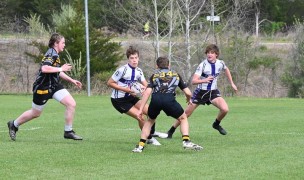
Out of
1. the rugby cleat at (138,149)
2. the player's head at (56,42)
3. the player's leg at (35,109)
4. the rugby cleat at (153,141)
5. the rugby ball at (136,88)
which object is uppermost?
the player's head at (56,42)

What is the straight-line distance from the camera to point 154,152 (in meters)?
11.9

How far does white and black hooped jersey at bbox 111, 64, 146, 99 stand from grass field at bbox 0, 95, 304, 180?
3.09 ft

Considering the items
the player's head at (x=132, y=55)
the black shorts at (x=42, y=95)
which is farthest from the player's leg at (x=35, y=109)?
the player's head at (x=132, y=55)

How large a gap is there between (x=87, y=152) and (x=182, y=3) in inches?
1089

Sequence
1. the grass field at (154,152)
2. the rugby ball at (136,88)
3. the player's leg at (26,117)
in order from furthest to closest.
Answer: the player's leg at (26,117), the rugby ball at (136,88), the grass field at (154,152)

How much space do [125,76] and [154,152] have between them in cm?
175

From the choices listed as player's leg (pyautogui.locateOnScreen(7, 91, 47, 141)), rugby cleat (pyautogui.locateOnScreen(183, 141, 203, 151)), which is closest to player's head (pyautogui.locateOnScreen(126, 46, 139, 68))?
player's leg (pyautogui.locateOnScreen(7, 91, 47, 141))

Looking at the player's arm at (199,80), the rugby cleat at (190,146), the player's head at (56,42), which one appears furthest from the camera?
the player's arm at (199,80)

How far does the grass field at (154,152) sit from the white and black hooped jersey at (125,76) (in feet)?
3.09

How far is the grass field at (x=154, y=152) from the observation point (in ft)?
31.7

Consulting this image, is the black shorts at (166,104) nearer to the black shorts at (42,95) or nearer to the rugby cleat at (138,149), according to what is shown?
the rugby cleat at (138,149)

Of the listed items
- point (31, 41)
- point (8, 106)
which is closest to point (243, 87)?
point (31, 41)

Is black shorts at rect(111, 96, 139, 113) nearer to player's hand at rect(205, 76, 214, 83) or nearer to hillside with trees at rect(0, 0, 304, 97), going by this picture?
player's hand at rect(205, 76, 214, 83)

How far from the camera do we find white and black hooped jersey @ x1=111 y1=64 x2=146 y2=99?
13.0 meters
